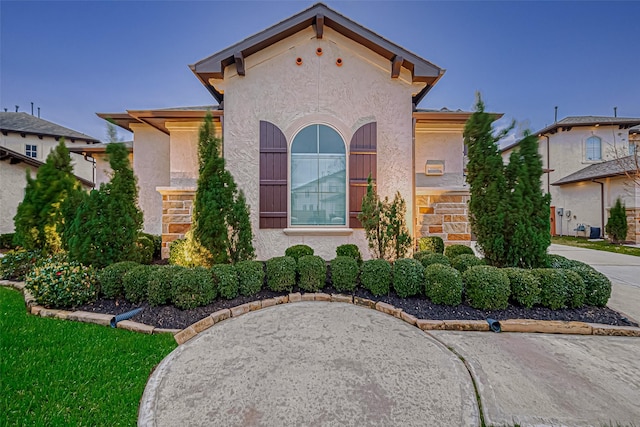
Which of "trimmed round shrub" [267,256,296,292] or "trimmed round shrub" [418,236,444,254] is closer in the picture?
"trimmed round shrub" [267,256,296,292]

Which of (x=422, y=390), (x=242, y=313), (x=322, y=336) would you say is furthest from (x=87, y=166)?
(x=422, y=390)

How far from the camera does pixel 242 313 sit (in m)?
4.29

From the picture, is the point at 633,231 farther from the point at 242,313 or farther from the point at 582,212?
the point at 242,313

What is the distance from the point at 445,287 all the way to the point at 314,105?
5.26 m

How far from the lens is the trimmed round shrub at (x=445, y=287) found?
14.2 ft

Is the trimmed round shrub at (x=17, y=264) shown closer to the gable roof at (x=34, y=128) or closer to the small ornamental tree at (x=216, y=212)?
the small ornamental tree at (x=216, y=212)

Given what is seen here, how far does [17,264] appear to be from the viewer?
6258mm

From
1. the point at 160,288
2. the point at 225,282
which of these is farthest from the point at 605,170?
the point at 160,288

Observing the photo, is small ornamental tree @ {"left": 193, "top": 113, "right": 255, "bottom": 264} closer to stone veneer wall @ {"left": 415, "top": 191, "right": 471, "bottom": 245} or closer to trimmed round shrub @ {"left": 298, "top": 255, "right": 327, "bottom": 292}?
trimmed round shrub @ {"left": 298, "top": 255, "right": 327, "bottom": 292}

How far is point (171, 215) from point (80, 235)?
2169 millimetres

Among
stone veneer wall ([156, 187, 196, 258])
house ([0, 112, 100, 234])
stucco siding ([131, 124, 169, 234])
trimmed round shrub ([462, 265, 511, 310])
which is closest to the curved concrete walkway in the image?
trimmed round shrub ([462, 265, 511, 310])

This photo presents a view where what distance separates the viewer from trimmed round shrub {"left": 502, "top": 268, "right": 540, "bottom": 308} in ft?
14.0

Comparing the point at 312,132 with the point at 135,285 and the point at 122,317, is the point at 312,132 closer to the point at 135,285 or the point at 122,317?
the point at 135,285

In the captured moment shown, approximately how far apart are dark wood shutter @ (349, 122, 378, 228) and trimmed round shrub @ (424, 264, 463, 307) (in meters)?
2.70
